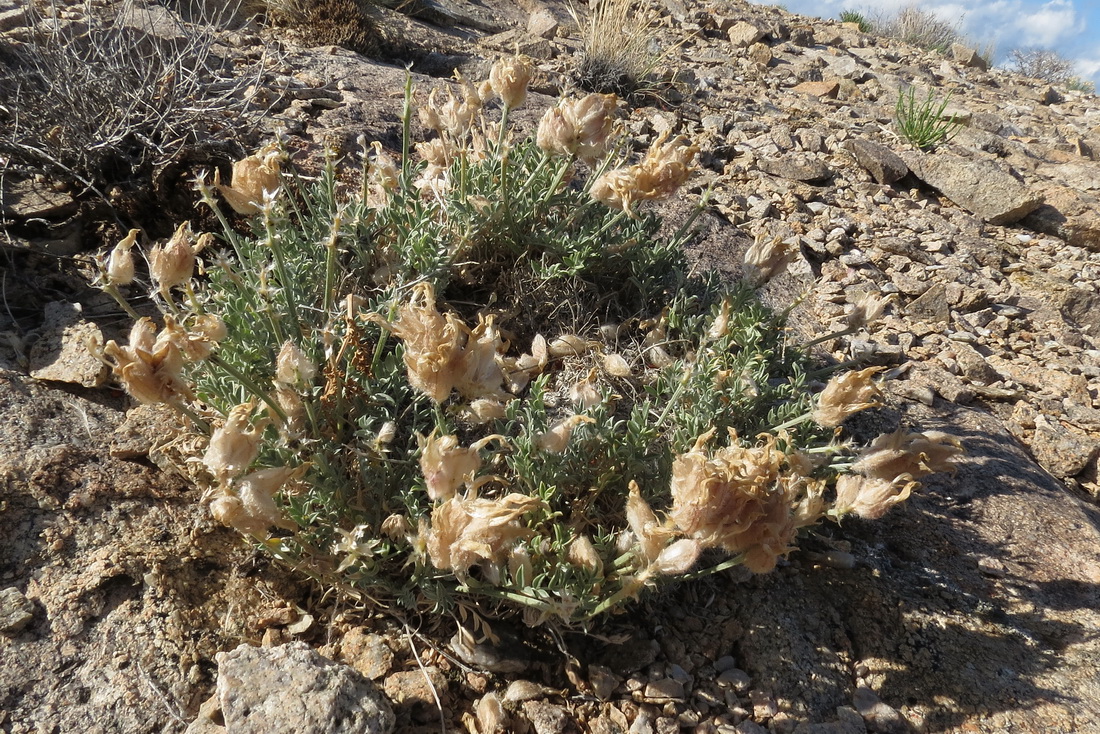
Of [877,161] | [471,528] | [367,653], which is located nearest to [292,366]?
[471,528]

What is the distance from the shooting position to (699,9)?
7.85 meters

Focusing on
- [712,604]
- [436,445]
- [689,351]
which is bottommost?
[712,604]

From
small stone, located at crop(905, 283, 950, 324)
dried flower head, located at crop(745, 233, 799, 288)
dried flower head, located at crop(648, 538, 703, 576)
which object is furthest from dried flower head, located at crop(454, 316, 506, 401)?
small stone, located at crop(905, 283, 950, 324)

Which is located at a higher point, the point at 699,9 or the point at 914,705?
the point at 699,9

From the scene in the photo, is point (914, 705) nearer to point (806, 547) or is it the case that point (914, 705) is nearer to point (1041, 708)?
point (1041, 708)

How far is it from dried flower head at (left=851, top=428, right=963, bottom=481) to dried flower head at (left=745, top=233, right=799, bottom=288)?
77 cm

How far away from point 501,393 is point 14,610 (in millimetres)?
1199

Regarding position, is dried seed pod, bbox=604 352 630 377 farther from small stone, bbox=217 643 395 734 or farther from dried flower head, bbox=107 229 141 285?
dried flower head, bbox=107 229 141 285

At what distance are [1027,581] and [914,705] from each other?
2.39 ft

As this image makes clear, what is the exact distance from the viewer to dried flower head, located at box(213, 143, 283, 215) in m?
1.89

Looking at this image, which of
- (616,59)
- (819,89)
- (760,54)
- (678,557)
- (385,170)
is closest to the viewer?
(678,557)

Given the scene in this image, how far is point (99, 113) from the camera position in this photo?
2.90 metres

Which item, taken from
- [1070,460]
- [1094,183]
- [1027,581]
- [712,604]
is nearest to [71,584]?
[712,604]

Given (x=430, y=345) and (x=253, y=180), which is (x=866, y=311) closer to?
(x=430, y=345)
